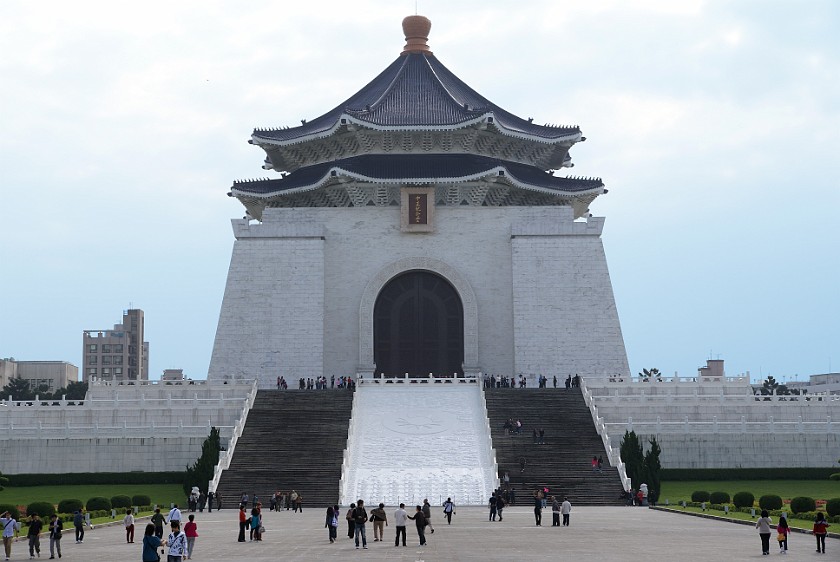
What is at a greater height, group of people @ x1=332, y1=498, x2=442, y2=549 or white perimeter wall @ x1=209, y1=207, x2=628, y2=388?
white perimeter wall @ x1=209, y1=207, x2=628, y2=388

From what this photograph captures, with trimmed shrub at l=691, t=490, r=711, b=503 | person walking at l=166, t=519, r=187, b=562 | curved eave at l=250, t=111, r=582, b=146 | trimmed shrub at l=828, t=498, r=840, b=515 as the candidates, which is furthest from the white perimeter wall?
person walking at l=166, t=519, r=187, b=562

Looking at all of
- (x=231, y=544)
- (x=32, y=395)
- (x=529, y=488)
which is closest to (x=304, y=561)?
(x=231, y=544)

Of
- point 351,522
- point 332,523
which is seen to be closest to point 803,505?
point 351,522

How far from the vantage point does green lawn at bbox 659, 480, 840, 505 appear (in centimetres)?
3250

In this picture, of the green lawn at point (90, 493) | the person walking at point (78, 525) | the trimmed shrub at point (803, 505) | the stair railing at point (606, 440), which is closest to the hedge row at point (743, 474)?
the stair railing at point (606, 440)

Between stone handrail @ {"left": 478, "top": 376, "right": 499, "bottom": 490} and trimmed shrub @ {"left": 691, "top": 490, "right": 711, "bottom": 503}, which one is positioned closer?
trimmed shrub @ {"left": 691, "top": 490, "right": 711, "bottom": 503}

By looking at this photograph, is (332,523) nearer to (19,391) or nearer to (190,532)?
(190,532)

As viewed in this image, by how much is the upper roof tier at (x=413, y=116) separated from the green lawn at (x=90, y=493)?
18.5 metres

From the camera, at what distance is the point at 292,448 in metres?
35.7

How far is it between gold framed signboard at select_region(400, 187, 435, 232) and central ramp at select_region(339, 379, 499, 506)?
27.0 ft

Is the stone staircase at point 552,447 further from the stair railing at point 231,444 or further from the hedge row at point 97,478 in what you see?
the hedge row at point 97,478

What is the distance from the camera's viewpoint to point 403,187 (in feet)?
161

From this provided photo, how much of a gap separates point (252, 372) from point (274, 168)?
1041 centimetres

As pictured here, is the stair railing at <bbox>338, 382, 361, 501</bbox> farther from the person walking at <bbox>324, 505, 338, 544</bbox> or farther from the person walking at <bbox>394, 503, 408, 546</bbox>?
the person walking at <bbox>394, 503, 408, 546</bbox>
